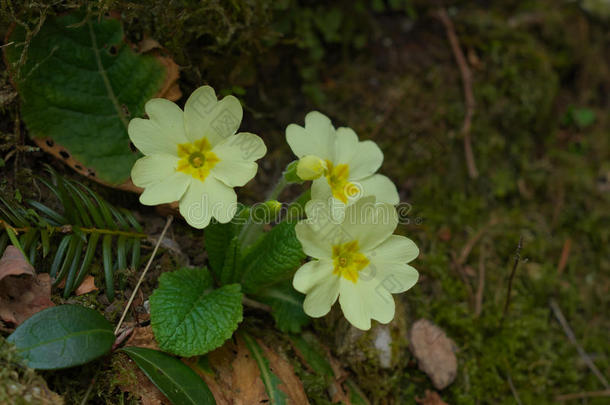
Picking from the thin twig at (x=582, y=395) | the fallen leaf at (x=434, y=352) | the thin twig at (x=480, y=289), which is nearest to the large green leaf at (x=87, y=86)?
the fallen leaf at (x=434, y=352)

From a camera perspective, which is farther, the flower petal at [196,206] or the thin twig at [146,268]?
the thin twig at [146,268]

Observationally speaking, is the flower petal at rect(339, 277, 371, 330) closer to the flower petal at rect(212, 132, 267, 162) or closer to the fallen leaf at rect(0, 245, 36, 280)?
the flower petal at rect(212, 132, 267, 162)

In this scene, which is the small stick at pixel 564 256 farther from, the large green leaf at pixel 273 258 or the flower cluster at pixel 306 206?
the large green leaf at pixel 273 258

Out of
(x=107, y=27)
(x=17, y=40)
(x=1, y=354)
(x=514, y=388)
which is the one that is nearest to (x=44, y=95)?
(x=17, y=40)

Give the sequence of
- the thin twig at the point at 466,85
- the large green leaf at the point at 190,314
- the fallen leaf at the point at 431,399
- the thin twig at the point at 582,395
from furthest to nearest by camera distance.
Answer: the thin twig at the point at 466,85 → the thin twig at the point at 582,395 → the fallen leaf at the point at 431,399 → the large green leaf at the point at 190,314

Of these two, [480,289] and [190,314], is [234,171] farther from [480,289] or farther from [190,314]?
[480,289]

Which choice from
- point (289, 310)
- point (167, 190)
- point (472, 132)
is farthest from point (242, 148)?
point (472, 132)

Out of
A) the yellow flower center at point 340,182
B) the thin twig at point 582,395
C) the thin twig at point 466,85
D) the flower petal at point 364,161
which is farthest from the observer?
the thin twig at point 466,85

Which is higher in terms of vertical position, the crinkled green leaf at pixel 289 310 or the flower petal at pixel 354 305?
the flower petal at pixel 354 305
